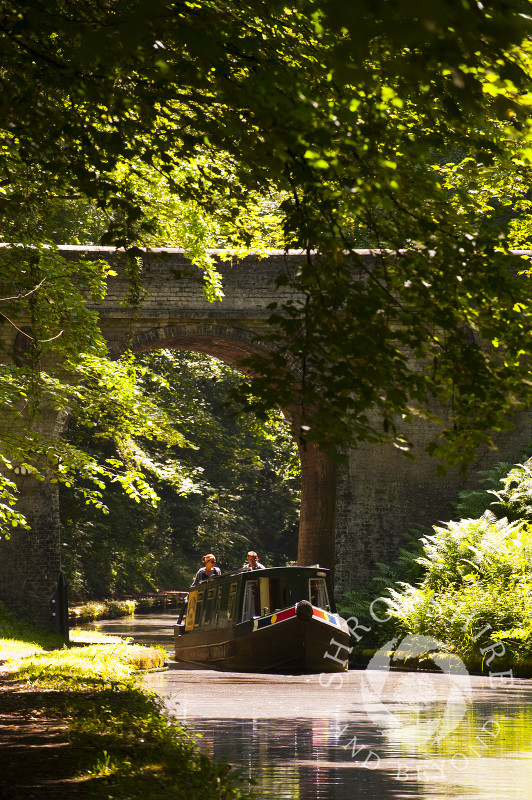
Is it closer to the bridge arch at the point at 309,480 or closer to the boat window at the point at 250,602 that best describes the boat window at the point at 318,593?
the boat window at the point at 250,602

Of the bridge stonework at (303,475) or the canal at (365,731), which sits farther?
the bridge stonework at (303,475)

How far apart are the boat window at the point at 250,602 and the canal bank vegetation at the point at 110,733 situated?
4191mm

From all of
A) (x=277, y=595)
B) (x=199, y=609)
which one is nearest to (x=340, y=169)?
(x=277, y=595)

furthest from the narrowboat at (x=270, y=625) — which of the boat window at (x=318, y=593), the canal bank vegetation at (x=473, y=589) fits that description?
the canal bank vegetation at (x=473, y=589)

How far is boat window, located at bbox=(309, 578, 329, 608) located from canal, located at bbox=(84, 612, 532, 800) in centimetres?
172

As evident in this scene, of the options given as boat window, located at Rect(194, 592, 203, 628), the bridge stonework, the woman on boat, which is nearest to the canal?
boat window, located at Rect(194, 592, 203, 628)

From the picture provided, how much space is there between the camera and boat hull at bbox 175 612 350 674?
1598 centimetres

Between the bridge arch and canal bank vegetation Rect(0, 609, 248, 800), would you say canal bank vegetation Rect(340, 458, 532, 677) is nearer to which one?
the bridge arch

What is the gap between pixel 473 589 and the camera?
1636 centimetres

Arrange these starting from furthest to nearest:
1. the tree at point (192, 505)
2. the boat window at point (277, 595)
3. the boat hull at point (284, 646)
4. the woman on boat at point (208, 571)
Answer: the tree at point (192, 505)
the woman on boat at point (208, 571)
the boat window at point (277, 595)
the boat hull at point (284, 646)

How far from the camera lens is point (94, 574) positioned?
103 feet

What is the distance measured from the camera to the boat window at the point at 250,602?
17062 mm

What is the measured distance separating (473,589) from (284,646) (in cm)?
302

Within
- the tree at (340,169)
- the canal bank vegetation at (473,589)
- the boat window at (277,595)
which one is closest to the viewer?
the tree at (340,169)
